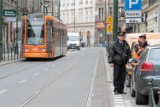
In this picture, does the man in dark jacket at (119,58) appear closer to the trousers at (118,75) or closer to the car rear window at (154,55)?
the trousers at (118,75)

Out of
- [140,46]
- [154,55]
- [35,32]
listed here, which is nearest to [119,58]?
[140,46]

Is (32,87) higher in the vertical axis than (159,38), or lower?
lower

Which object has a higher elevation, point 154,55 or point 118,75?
point 154,55

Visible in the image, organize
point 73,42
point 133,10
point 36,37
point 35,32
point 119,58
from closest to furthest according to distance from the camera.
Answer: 1. point 119,58
2. point 133,10
3. point 35,32
4. point 36,37
5. point 73,42

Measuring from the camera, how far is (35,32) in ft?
123

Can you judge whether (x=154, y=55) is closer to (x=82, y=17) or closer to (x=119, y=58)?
(x=119, y=58)

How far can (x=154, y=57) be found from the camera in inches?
482

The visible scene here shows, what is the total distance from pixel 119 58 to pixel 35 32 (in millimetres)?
22935

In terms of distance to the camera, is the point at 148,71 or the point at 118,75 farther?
the point at 118,75

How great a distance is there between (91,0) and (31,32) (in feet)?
297

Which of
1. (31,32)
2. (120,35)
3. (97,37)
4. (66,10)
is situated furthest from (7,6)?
(66,10)

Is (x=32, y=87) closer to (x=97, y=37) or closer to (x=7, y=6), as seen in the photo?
(x=7, y=6)

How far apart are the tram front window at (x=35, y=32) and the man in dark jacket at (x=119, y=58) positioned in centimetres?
2261

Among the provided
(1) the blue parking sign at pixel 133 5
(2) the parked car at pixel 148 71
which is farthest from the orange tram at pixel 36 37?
(2) the parked car at pixel 148 71
